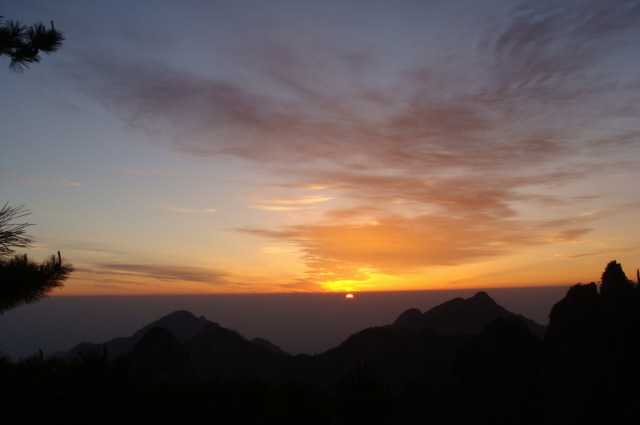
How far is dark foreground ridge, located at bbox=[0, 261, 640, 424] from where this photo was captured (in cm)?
1331

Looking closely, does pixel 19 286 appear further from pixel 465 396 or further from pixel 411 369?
pixel 411 369

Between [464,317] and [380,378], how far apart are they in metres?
81.6

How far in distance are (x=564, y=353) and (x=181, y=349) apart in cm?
3969

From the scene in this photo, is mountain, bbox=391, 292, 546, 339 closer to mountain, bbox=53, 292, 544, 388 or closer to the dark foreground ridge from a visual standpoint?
mountain, bbox=53, 292, 544, 388

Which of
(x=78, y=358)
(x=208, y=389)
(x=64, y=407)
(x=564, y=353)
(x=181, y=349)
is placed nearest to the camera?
(x=64, y=407)

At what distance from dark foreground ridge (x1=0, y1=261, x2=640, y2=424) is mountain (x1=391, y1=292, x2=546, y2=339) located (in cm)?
2342

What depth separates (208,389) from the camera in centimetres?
1653

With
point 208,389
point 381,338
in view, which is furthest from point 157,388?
point 381,338

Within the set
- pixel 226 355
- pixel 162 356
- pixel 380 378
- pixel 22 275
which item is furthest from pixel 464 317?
pixel 22 275

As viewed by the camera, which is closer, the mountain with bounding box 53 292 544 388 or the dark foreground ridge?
the dark foreground ridge

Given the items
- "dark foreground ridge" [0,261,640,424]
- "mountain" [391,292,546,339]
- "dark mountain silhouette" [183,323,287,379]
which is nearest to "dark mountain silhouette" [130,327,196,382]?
"dark foreground ridge" [0,261,640,424]

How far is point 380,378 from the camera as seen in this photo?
1638 cm

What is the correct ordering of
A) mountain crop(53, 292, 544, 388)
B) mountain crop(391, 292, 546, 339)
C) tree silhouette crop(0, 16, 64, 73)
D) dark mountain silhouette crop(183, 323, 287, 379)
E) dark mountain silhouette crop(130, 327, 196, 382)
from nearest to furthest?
tree silhouette crop(0, 16, 64, 73), dark mountain silhouette crop(130, 327, 196, 382), mountain crop(53, 292, 544, 388), dark mountain silhouette crop(183, 323, 287, 379), mountain crop(391, 292, 546, 339)

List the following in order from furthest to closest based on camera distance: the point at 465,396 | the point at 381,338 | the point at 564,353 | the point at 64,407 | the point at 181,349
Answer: the point at 381,338 < the point at 181,349 < the point at 465,396 < the point at 564,353 < the point at 64,407
